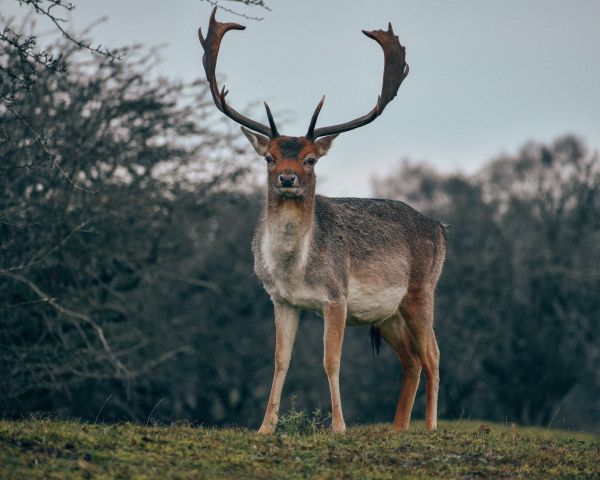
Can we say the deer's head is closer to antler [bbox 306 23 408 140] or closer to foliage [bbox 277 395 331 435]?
antler [bbox 306 23 408 140]

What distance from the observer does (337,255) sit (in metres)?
10.4

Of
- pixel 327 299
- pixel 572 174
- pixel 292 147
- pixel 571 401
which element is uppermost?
pixel 572 174

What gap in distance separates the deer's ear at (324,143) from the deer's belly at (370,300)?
1436mm

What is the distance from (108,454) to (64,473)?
2.03 ft

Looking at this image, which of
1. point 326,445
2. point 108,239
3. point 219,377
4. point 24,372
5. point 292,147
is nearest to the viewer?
point 326,445

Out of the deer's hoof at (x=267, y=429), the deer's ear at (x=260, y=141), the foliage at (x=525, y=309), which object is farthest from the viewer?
the foliage at (x=525, y=309)

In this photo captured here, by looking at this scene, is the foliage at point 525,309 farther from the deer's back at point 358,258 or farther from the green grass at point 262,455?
the green grass at point 262,455

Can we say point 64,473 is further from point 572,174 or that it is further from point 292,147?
point 572,174

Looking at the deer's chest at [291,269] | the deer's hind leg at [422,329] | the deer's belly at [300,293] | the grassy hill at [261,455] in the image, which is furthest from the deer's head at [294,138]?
the grassy hill at [261,455]

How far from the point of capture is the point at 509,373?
31.8 metres

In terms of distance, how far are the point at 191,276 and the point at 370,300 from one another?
16.3m

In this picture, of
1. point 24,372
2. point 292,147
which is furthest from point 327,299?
point 24,372

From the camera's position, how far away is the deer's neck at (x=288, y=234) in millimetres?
9992

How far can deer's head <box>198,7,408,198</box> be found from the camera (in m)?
9.80
